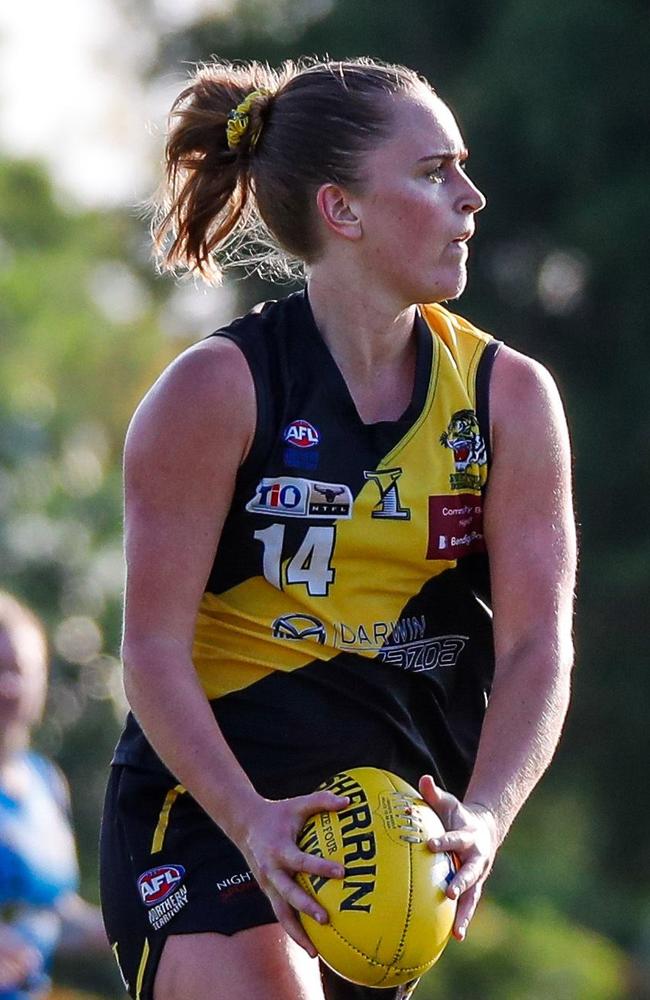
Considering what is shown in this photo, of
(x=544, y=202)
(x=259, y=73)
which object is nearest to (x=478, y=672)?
(x=259, y=73)

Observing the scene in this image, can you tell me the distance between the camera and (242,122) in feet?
13.0

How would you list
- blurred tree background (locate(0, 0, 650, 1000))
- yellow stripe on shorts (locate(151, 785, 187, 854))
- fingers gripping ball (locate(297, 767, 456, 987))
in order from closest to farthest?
fingers gripping ball (locate(297, 767, 456, 987)) < yellow stripe on shorts (locate(151, 785, 187, 854)) < blurred tree background (locate(0, 0, 650, 1000))

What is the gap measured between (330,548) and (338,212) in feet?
2.34

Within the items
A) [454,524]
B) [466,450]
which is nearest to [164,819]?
[454,524]

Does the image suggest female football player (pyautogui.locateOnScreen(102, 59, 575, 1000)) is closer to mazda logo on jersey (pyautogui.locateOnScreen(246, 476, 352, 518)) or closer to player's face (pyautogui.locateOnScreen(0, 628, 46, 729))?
mazda logo on jersey (pyautogui.locateOnScreen(246, 476, 352, 518))

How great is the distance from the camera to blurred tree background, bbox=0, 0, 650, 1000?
1841 centimetres

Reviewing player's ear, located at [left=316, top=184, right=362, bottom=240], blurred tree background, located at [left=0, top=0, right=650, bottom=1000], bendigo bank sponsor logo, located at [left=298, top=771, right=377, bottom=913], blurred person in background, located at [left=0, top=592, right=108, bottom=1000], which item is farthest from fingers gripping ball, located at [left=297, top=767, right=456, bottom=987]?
blurred tree background, located at [left=0, top=0, right=650, bottom=1000]

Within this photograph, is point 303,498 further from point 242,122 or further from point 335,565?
point 242,122

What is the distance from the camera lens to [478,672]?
396 centimetres

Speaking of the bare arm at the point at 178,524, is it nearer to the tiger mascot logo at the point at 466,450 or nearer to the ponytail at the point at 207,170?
the tiger mascot logo at the point at 466,450

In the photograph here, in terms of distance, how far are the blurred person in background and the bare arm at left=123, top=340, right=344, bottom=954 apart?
2.42m

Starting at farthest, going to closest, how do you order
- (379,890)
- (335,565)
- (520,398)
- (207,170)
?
(207,170) → (520,398) → (335,565) → (379,890)

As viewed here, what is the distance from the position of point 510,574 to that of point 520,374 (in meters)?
0.42

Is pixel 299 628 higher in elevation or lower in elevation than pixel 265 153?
lower
